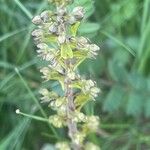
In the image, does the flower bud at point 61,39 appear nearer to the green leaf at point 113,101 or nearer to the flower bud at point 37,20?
the flower bud at point 37,20

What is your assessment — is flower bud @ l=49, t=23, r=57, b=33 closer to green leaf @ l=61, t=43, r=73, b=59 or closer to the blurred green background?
green leaf @ l=61, t=43, r=73, b=59

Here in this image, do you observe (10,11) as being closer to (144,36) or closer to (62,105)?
(144,36)

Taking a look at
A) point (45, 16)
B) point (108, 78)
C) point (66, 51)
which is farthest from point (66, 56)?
point (108, 78)

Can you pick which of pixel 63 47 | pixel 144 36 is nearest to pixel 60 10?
pixel 63 47

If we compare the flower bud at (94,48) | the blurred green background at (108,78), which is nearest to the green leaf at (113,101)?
the blurred green background at (108,78)

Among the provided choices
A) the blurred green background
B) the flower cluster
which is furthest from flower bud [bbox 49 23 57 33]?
the blurred green background

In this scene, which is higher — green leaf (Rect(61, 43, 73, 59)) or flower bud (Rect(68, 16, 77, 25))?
flower bud (Rect(68, 16, 77, 25))
